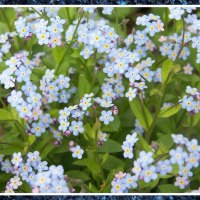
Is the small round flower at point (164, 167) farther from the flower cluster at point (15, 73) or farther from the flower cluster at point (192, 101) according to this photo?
the flower cluster at point (15, 73)

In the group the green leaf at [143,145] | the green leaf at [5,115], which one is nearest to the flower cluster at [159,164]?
the green leaf at [143,145]

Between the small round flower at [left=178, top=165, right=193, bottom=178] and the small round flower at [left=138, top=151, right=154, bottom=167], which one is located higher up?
the small round flower at [left=138, top=151, right=154, bottom=167]

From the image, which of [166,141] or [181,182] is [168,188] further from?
[166,141]

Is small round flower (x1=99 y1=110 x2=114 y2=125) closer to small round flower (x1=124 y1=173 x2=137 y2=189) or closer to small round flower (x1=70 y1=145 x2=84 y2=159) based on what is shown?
small round flower (x1=70 y1=145 x2=84 y2=159)

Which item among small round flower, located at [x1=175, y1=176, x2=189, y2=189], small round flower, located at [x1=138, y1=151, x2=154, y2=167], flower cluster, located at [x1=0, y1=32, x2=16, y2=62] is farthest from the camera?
flower cluster, located at [x1=0, y1=32, x2=16, y2=62]

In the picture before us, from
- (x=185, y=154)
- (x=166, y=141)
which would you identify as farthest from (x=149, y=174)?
(x=166, y=141)

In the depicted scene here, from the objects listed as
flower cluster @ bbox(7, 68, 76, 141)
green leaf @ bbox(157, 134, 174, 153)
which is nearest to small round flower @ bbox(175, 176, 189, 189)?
green leaf @ bbox(157, 134, 174, 153)
